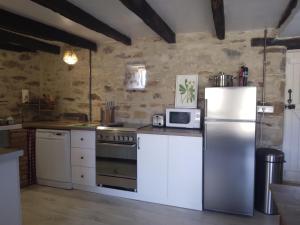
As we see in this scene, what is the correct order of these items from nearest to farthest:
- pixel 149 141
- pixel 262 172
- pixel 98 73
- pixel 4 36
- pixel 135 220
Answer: pixel 135 220, pixel 262 172, pixel 149 141, pixel 4 36, pixel 98 73

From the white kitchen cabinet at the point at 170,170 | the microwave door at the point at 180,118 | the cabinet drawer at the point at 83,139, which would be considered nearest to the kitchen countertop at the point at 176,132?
the white kitchen cabinet at the point at 170,170

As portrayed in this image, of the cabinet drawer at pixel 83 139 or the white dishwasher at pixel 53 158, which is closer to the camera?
the cabinet drawer at pixel 83 139

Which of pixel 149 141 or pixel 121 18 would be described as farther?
pixel 149 141

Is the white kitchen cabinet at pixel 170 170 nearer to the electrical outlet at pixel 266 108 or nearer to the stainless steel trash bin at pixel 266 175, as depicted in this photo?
the stainless steel trash bin at pixel 266 175

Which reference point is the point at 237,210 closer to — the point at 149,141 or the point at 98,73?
the point at 149,141

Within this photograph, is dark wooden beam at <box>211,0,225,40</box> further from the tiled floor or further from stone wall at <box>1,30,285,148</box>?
the tiled floor

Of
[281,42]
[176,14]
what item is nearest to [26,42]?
[176,14]

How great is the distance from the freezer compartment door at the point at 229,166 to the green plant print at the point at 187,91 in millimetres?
786

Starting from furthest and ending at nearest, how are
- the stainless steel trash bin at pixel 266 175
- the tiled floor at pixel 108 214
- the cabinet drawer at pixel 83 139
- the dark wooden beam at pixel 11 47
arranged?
the dark wooden beam at pixel 11 47 < the cabinet drawer at pixel 83 139 < the stainless steel trash bin at pixel 266 175 < the tiled floor at pixel 108 214

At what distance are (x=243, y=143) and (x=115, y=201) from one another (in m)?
1.79

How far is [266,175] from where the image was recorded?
2.94 m

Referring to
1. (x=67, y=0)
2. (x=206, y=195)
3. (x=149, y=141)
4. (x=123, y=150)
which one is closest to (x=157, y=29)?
(x=67, y=0)

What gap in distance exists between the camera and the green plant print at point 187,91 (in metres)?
3.64

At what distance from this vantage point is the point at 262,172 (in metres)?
2.98
